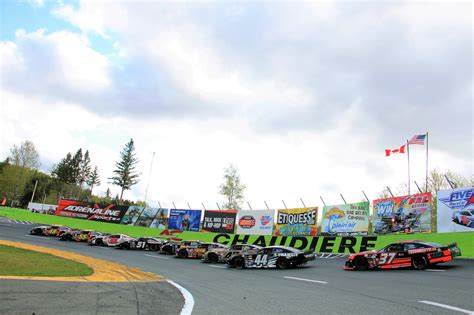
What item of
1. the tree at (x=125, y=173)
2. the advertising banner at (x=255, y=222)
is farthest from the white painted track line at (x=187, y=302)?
the tree at (x=125, y=173)

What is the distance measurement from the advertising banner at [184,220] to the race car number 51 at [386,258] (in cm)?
1974

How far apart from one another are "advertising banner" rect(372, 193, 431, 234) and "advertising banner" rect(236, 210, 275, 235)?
338 inches

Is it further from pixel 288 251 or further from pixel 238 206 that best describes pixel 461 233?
pixel 238 206

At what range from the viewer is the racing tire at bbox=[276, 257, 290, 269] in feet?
53.6

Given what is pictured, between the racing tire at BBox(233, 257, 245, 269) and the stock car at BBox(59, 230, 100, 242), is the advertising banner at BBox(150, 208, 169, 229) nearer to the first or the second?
the stock car at BBox(59, 230, 100, 242)

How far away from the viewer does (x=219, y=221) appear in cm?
3041

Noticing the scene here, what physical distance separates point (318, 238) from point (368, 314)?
57.8ft

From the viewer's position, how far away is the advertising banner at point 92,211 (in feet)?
128

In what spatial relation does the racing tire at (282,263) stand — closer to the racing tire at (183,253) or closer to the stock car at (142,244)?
the racing tire at (183,253)

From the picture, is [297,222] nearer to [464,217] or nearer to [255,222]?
[255,222]

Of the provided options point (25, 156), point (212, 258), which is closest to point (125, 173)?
point (25, 156)

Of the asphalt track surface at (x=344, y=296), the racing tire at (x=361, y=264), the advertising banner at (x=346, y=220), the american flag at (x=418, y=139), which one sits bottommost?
the asphalt track surface at (x=344, y=296)

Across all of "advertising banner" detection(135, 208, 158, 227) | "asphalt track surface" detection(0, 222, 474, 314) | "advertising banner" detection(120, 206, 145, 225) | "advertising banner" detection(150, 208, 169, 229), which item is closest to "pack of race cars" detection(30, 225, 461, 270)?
"asphalt track surface" detection(0, 222, 474, 314)

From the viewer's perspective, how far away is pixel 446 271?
41.5 feet
